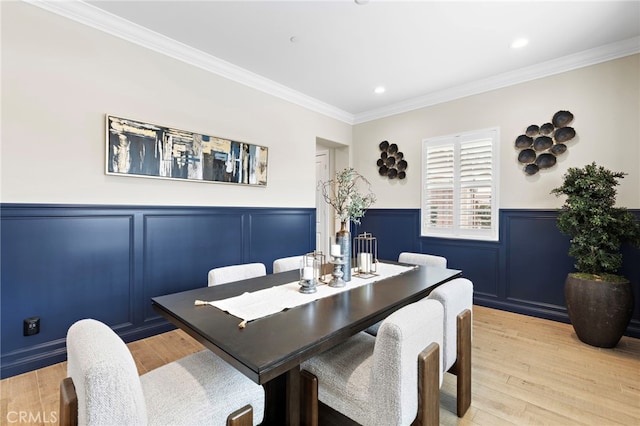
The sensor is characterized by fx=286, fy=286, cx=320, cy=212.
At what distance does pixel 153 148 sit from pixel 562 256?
446cm

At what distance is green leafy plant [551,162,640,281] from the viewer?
8.43 feet

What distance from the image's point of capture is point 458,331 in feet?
5.48

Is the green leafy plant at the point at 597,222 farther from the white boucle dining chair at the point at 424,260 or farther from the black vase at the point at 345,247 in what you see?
the black vase at the point at 345,247

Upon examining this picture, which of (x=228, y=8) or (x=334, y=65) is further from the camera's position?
(x=334, y=65)

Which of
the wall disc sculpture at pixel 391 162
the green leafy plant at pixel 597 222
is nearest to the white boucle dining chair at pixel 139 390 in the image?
the green leafy plant at pixel 597 222

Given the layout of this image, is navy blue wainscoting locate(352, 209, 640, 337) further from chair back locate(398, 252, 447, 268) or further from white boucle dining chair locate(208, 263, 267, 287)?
white boucle dining chair locate(208, 263, 267, 287)

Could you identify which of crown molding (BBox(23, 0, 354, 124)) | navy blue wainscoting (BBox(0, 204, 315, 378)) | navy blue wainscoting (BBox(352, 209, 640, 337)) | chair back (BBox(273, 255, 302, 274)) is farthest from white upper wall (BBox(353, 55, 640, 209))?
navy blue wainscoting (BBox(0, 204, 315, 378))

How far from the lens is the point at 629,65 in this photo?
2855 millimetres

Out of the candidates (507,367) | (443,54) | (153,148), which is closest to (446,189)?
(443,54)

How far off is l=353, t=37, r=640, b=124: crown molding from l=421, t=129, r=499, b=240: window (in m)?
0.56

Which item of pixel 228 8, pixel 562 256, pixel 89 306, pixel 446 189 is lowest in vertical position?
pixel 89 306

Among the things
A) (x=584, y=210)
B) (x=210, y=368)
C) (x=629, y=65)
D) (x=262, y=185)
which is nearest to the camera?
(x=210, y=368)

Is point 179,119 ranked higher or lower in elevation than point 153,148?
higher

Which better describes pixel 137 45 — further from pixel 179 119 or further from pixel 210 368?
pixel 210 368
